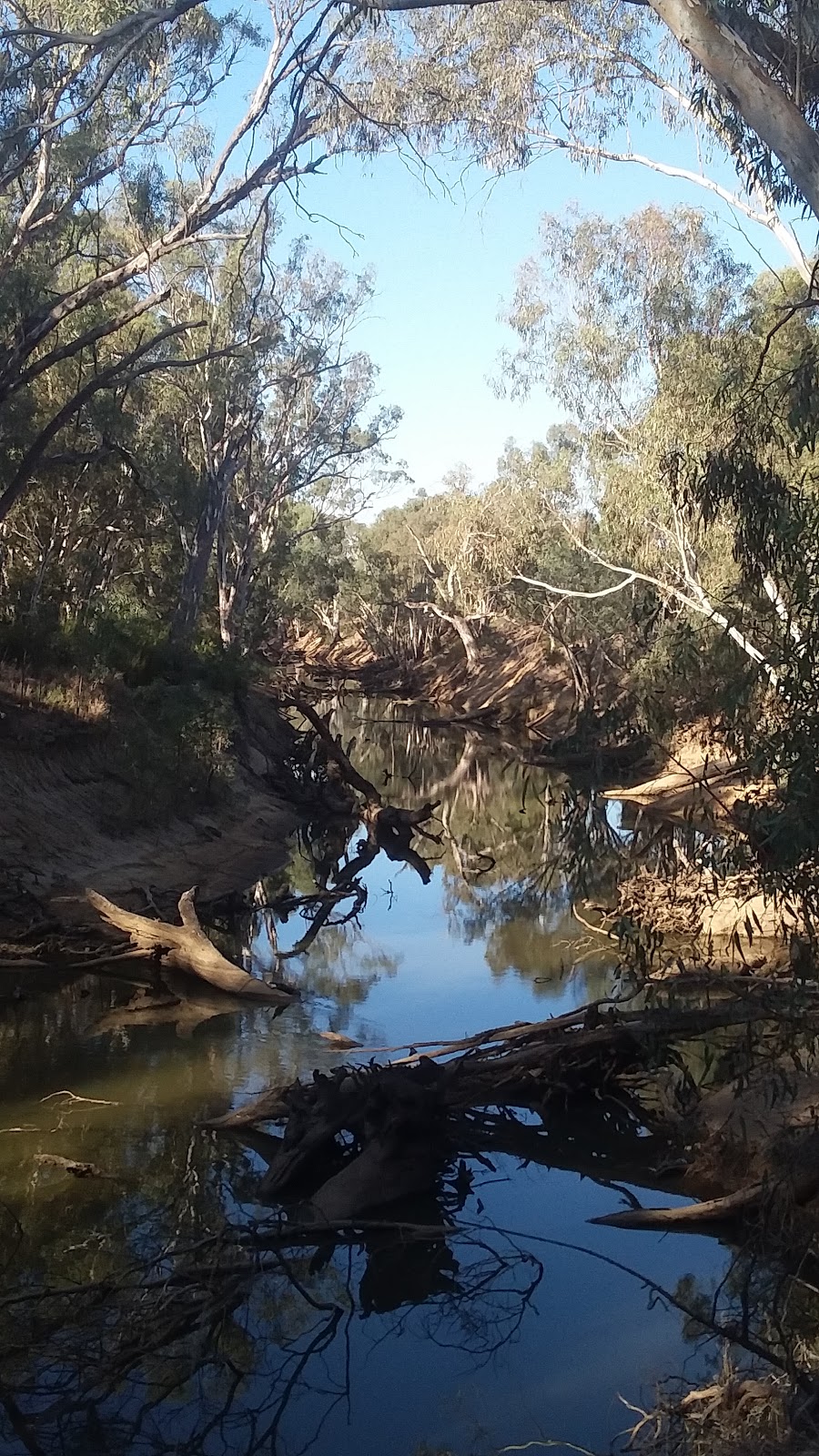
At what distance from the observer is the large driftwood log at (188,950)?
7969 millimetres

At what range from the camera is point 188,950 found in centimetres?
819

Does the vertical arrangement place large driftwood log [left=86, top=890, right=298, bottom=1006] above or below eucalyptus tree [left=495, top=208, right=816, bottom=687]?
below

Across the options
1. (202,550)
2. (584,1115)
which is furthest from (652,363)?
(584,1115)

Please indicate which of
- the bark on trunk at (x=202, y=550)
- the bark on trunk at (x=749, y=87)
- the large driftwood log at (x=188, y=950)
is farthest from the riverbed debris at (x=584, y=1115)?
the bark on trunk at (x=202, y=550)

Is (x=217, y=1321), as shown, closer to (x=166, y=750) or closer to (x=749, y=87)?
(x=749, y=87)

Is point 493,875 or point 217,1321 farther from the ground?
point 493,875

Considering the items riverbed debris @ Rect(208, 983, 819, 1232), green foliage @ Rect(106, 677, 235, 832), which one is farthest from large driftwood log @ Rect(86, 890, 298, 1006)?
green foliage @ Rect(106, 677, 235, 832)

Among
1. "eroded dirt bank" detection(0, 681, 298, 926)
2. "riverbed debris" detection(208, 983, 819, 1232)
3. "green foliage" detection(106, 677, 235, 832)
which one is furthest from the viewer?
"green foliage" detection(106, 677, 235, 832)

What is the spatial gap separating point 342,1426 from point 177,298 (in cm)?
2105

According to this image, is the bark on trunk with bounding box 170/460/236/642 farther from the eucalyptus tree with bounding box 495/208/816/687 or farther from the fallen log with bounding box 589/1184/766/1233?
the fallen log with bounding box 589/1184/766/1233

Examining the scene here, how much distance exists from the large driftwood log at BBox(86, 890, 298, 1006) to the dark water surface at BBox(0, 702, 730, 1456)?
0.18 meters

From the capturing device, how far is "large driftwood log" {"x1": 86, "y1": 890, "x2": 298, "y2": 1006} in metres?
7.97

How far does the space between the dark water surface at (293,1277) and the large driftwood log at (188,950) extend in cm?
18

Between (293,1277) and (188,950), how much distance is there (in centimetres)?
397
